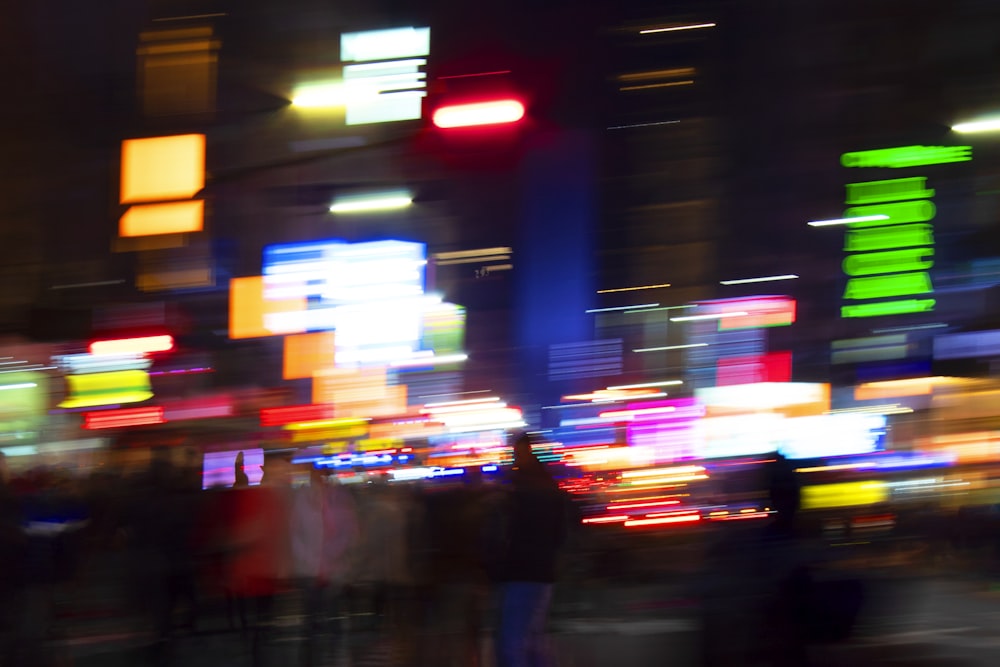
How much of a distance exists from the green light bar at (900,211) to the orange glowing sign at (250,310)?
942cm

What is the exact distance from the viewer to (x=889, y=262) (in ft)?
67.4

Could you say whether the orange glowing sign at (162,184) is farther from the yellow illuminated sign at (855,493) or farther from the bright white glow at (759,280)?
the yellow illuminated sign at (855,493)

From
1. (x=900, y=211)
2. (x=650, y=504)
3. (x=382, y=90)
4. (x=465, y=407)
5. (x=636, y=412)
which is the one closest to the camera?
(x=382, y=90)

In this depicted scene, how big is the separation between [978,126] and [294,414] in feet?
44.4

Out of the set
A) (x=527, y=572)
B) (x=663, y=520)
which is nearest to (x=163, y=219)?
(x=527, y=572)

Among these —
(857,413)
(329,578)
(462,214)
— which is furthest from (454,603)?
(462,214)

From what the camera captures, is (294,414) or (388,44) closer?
(388,44)

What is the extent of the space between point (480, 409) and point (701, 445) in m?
38.7

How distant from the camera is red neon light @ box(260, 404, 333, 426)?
24031mm

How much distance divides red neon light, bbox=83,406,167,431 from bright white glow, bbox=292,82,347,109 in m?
8.78

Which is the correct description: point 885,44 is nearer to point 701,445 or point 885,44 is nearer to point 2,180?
point 701,445

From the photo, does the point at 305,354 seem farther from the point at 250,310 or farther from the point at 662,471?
the point at 662,471

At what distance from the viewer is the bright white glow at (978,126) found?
1728 centimetres

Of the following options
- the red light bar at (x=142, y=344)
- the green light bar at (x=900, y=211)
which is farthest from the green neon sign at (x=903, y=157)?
the red light bar at (x=142, y=344)
